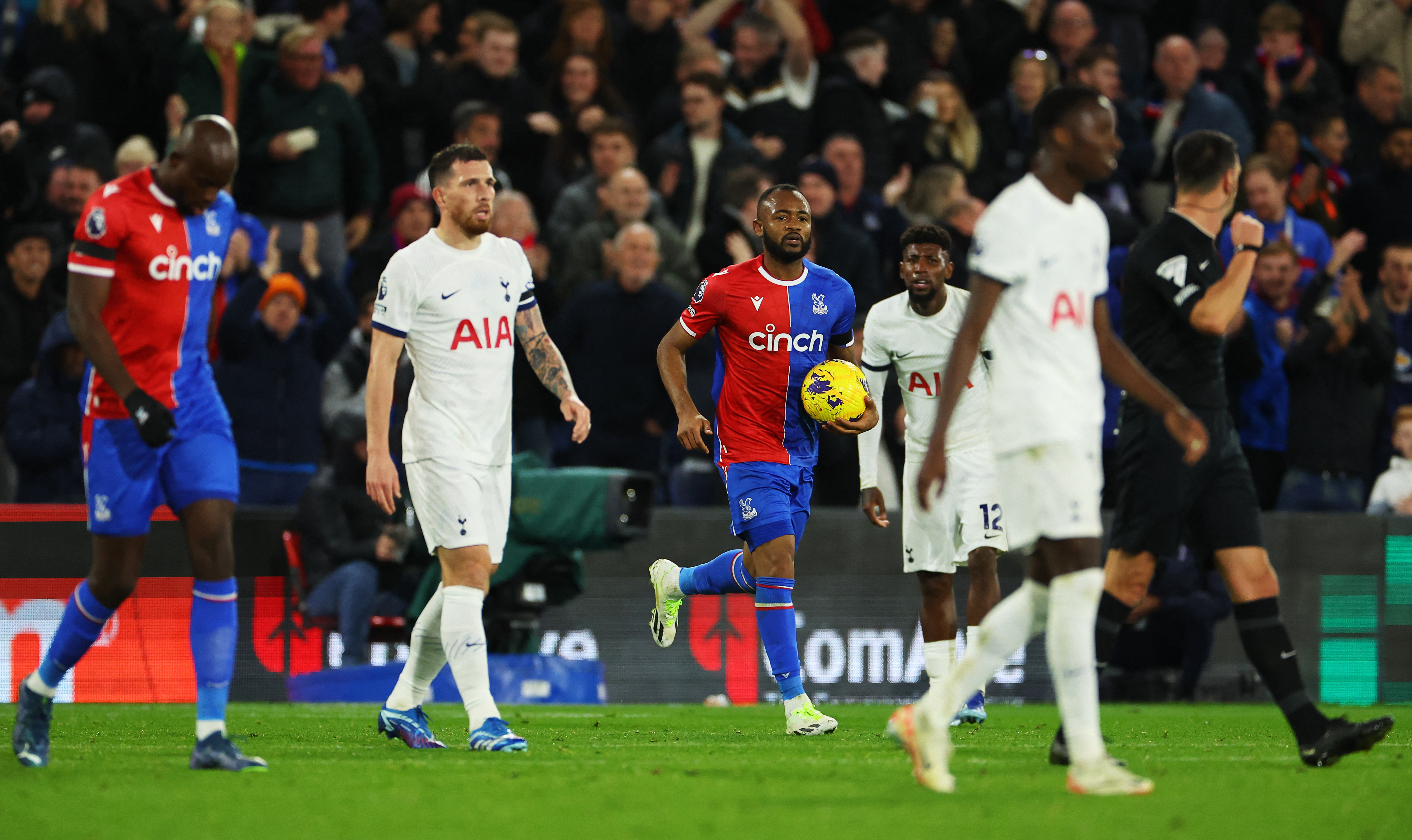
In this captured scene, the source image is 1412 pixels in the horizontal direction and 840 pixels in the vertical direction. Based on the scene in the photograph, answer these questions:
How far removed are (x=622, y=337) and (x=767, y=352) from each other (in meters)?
4.73

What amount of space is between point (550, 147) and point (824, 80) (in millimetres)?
2933

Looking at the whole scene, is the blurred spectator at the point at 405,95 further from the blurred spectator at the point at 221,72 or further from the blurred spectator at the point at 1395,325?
the blurred spectator at the point at 1395,325

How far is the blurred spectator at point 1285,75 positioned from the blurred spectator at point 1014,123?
2535 mm

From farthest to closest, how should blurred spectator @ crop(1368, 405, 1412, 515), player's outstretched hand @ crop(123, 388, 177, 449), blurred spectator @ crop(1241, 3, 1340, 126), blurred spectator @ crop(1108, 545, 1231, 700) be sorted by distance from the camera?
1. blurred spectator @ crop(1241, 3, 1340, 126)
2. blurred spectator @ crop(1368, 405, 1412, 515)
3. blurred spectator @ crop(1108, 545, 1231, 700)
4. player's outstretched hand @ crop(123, 388, 177, 449)

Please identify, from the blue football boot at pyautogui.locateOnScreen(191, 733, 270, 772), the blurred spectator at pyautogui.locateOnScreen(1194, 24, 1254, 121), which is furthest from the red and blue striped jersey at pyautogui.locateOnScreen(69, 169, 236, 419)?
the blurred spectator at pyautogui.locateOnScreen(1194, 24, 1254, 121)

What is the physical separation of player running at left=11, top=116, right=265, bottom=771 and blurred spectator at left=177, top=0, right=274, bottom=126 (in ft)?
29.3

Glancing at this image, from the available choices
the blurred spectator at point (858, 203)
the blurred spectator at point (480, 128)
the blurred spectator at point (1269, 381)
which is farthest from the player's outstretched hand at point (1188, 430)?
the blurred spectator at point (480, 128)

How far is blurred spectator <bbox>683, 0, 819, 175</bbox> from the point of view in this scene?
17203 mm

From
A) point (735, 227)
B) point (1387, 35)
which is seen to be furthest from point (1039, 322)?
point (1387, 35)

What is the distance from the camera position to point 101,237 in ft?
23.4

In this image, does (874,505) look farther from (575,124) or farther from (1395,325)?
(1395,325)

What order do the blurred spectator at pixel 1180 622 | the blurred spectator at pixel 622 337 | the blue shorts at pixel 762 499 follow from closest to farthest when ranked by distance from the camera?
the blue shorts at pixel 762 499 < the blurred spectator at pixel 622 337 < the blurred spectator at pixel 1180 622

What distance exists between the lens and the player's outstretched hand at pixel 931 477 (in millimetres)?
5988

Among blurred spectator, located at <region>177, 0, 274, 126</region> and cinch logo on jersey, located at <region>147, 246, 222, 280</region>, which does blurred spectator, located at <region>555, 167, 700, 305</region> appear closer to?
blurred spectator, located at <region>177, 0, 274, 126</region>
